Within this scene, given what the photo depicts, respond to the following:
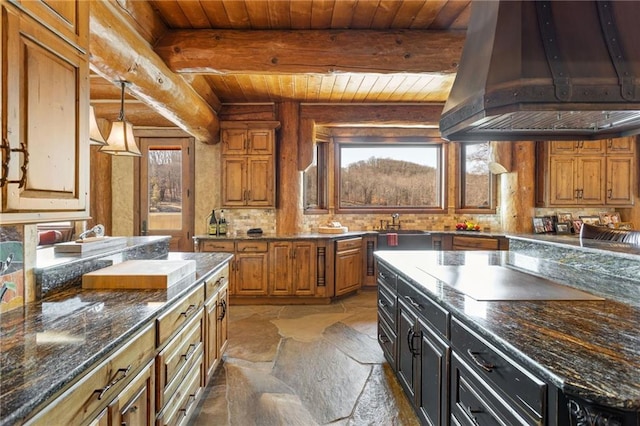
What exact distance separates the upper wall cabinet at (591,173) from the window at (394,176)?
5.41 feet

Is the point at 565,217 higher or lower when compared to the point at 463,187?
lower

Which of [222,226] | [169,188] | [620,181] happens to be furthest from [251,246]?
[620,181]

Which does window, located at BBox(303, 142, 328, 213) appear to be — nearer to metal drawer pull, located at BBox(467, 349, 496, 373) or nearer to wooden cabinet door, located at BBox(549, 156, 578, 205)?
wooden cabinet door, located at BBox(549, 156, 578, 205)

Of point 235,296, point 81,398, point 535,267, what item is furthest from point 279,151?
point 81,398

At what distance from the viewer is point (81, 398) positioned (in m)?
1.00

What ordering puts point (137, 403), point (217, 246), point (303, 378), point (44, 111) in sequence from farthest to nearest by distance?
point (217, 246) → point (303, 378) → point (137, 403) → point (44, 111)

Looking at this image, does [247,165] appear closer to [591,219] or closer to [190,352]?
[190,352]

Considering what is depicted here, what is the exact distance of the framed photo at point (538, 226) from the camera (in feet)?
16.1

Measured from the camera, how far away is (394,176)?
5734mm

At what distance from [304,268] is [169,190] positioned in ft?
8.17

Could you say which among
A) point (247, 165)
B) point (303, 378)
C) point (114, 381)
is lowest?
point (303, 378)

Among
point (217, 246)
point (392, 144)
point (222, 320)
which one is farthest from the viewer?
point (392, 144)

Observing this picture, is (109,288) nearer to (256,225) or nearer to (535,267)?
(535,267)

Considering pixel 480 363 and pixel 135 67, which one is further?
pixel 135 67
